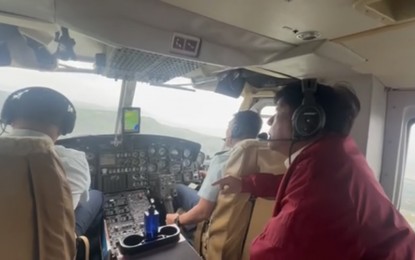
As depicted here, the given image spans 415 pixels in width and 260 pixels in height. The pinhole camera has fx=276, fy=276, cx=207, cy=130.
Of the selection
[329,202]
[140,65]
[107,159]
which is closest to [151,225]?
[329,202]

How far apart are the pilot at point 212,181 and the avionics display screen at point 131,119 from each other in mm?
694

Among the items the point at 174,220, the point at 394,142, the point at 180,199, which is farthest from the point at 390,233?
the point at 180,199

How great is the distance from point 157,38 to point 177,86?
1.63 metres

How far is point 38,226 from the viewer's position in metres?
0.88

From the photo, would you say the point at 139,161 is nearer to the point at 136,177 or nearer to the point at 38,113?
the point at 136,177

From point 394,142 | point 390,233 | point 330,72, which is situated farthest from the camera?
point 394,142

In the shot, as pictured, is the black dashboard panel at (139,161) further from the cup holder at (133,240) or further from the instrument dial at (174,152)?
the cup holder at (133,240)

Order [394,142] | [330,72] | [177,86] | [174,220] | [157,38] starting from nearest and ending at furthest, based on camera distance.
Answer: [157,38] → [330,72] → [394,142] → [174,220] → [177,86]

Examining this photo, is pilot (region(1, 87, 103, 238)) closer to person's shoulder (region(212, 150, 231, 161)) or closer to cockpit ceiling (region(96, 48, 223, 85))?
cockpit ceiling (region(96, 48, 223, 85))

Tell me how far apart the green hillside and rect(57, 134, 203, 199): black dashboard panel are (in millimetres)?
108

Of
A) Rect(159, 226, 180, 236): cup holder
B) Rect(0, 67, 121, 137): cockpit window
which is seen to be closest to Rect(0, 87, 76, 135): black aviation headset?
Rect(0, 67, 121, 137): cockpit window

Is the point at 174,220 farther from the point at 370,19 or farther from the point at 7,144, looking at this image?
the point at 370,19

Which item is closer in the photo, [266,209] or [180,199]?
[266,209]

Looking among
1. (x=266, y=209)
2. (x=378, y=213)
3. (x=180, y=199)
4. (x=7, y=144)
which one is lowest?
(x=180, y=199)
